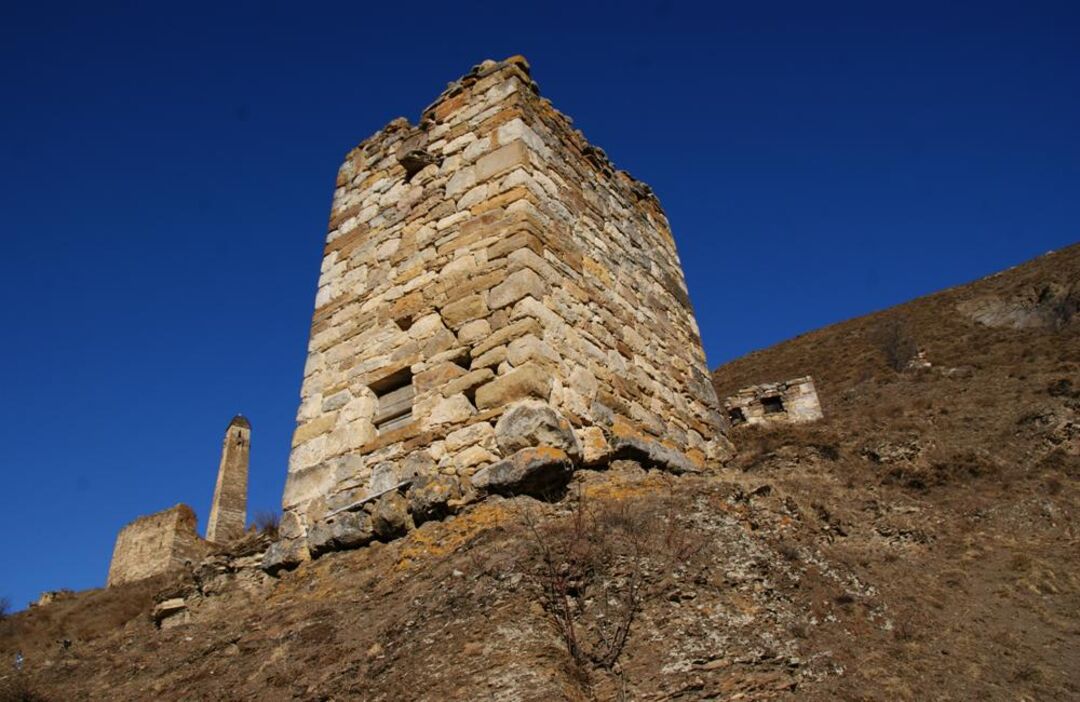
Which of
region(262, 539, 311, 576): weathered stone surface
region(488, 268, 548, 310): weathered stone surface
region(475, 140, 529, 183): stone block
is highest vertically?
region(475, 140, 529, 183): stone block

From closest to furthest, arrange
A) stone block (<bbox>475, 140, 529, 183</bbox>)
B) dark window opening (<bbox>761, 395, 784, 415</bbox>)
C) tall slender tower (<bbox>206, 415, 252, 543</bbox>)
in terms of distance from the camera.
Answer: stone block (<bbox>475, 140, 529, 183</bbox>), dark window opening (<bbox>761, 395, 784, 415</bbox>), tall slender tower (<bbox>206, 415, 252, 543</bbox>)

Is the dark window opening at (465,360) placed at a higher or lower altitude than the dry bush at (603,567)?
higher

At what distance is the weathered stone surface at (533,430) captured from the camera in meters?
4.65

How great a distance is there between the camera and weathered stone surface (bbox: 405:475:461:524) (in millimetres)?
4730

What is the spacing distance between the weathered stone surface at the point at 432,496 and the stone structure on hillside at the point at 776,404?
1649cm

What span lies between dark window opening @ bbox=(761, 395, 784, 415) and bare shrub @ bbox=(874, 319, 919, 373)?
549 cm

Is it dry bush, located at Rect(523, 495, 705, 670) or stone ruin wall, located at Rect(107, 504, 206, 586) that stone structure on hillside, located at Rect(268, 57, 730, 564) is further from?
stone ruin wall, located at Rect(107, 504, 206, 586)

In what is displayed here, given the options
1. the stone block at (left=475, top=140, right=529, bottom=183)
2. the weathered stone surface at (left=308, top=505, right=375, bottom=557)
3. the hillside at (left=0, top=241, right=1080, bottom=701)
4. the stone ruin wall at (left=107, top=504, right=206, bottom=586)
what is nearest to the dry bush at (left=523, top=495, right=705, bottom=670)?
the hillside at (left=0, top=241, right=1080, bottom=701)

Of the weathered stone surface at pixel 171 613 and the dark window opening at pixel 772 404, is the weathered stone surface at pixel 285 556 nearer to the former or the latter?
the weathered stone surface at pixel 171 613

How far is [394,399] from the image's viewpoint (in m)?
5.75

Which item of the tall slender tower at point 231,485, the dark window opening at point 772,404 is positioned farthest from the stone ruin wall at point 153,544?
the dark window opening at point 772,404

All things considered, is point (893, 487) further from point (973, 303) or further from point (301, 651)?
point (973, 303)

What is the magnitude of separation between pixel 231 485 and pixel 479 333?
38.5m

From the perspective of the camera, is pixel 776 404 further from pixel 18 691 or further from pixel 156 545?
pixel 156 545
